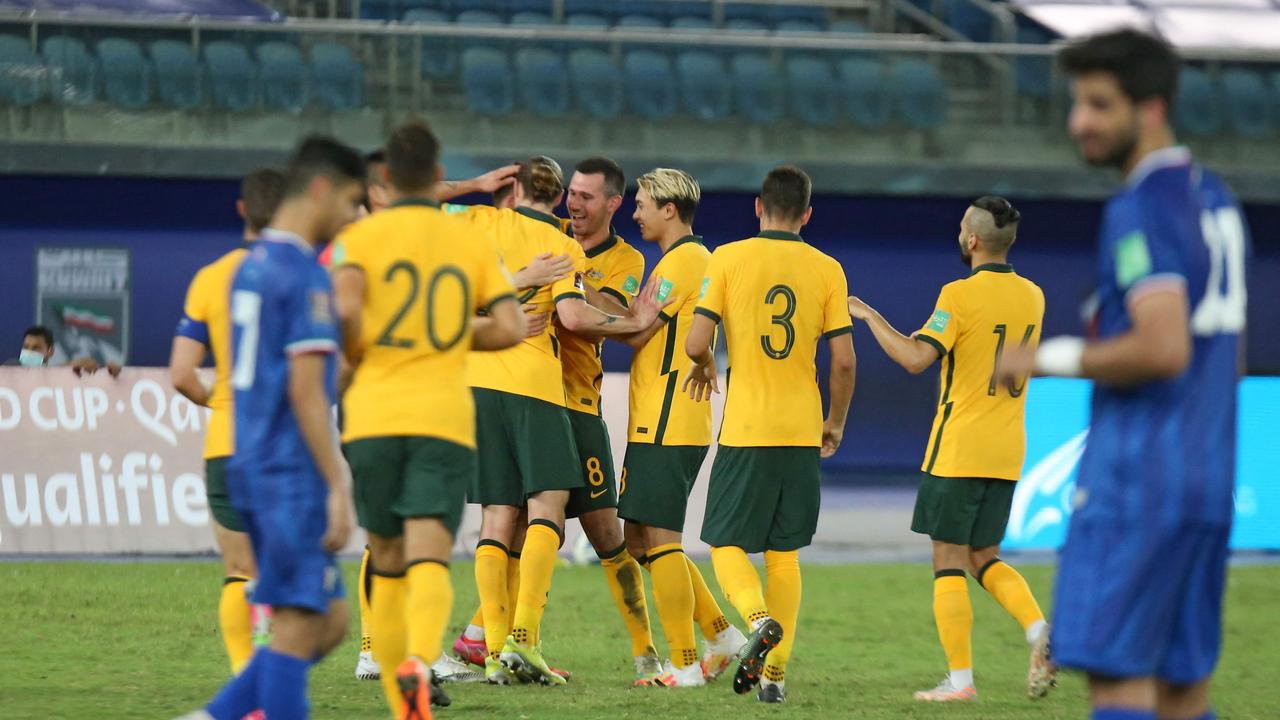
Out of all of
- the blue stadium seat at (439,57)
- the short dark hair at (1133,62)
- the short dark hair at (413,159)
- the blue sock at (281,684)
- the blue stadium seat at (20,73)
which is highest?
the blue stadium seat at (439,57)

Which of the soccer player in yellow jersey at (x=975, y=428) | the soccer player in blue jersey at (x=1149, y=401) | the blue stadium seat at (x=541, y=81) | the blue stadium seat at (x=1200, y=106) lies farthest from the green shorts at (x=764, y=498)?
the blue stadium seat at (x=1200, y=106)

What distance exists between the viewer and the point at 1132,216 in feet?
11.2

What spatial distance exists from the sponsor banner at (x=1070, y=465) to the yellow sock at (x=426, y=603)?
9.17m

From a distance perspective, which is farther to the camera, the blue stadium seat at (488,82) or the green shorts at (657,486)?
the blue stadium seat at (488,82)

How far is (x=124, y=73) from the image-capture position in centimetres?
1839

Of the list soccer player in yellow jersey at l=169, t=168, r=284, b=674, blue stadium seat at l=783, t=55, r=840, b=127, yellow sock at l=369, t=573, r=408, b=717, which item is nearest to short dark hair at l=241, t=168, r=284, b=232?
soccer player in yellow jersey at l=169, t=168, r=284, b=674

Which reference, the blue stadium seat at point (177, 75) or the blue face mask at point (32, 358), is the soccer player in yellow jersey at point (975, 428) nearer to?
the blue face mask at point (32, 358)

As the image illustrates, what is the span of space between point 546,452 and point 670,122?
12.9 meters

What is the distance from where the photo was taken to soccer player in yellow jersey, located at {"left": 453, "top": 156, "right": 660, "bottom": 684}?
7.08 m

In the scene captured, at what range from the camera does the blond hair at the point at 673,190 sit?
739cm

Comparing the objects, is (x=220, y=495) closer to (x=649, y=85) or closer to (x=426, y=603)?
(x=426, y=603)

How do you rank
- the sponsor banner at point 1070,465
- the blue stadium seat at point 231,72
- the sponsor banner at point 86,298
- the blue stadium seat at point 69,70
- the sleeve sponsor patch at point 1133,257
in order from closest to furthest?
the sleeve sponsor patch at point 1133,257
the sponsor banner at point 1070,465
the blue stadium seat at point 69,70
the blue stadium seat at point 231,72
the sponsor banner at point 86,298

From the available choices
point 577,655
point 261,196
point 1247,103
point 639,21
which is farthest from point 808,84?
point 261,196

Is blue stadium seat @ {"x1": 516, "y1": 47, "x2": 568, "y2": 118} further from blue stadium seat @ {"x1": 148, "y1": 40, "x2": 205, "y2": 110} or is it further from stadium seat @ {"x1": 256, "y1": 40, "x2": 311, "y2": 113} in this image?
blue stadium seat @ {"x1": 148, "y1": 40, "x2": 205, "y2": 110}
